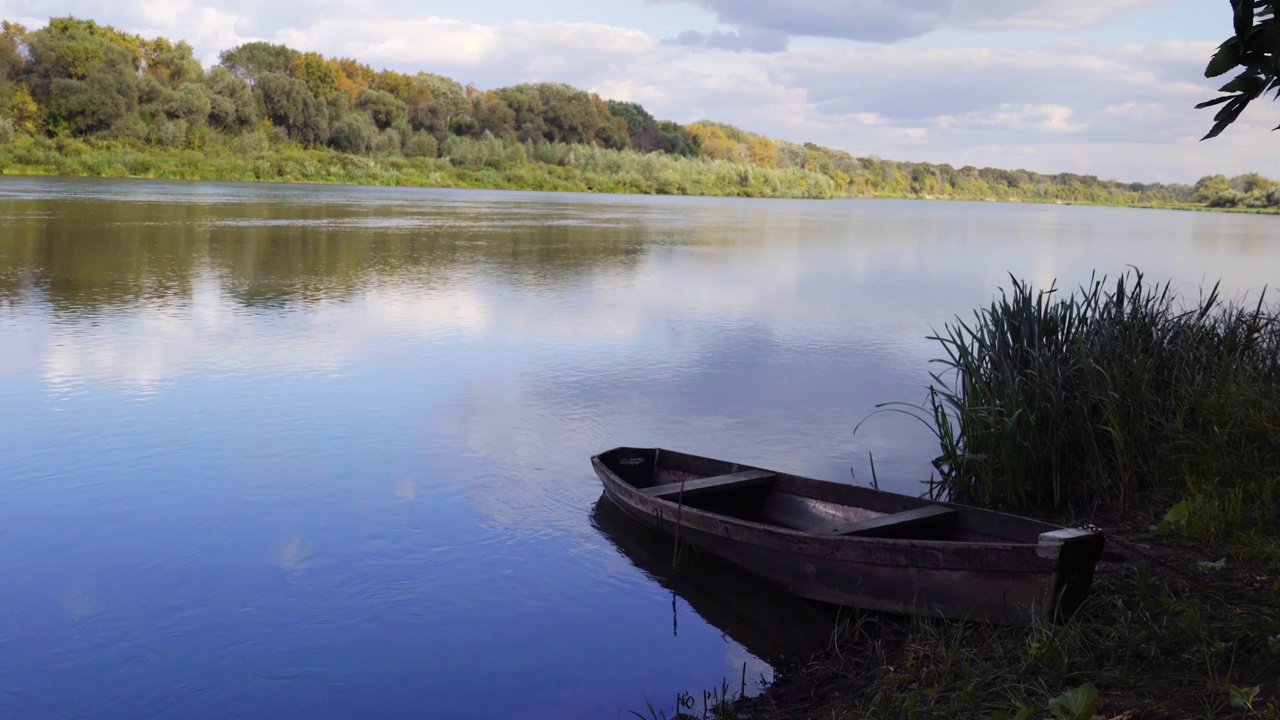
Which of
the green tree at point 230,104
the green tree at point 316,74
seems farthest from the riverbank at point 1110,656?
the green tree at point 316,74

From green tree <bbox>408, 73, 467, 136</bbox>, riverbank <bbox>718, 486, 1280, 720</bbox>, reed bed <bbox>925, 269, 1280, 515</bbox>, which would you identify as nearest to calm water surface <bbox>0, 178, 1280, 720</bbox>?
riverbank <bbox>718, 486, 1280, 720</bbox>

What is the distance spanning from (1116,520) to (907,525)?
4.62 ft

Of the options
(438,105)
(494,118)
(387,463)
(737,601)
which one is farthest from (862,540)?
(494,118)

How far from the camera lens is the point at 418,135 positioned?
7225 cm

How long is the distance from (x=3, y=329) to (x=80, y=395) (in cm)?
314

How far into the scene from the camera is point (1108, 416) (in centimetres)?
562

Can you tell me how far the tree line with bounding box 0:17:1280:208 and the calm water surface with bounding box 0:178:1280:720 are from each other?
45.3 meters

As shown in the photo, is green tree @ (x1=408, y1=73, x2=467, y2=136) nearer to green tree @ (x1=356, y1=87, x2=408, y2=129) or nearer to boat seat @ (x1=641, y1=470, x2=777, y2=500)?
green tree @ (x1=356, y1=87, x2=408, y2=129)

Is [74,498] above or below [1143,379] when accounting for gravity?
below

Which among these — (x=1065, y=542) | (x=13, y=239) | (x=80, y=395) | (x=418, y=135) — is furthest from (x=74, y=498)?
(x=418, y=135)

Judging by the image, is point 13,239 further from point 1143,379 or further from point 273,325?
point 1143,379

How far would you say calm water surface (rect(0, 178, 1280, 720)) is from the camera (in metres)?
4.14

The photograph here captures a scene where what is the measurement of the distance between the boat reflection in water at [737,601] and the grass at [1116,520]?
201 mm

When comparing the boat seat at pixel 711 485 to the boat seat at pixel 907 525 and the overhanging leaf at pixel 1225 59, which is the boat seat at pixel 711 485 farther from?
the overhanging leaf at pixel 1225 59
